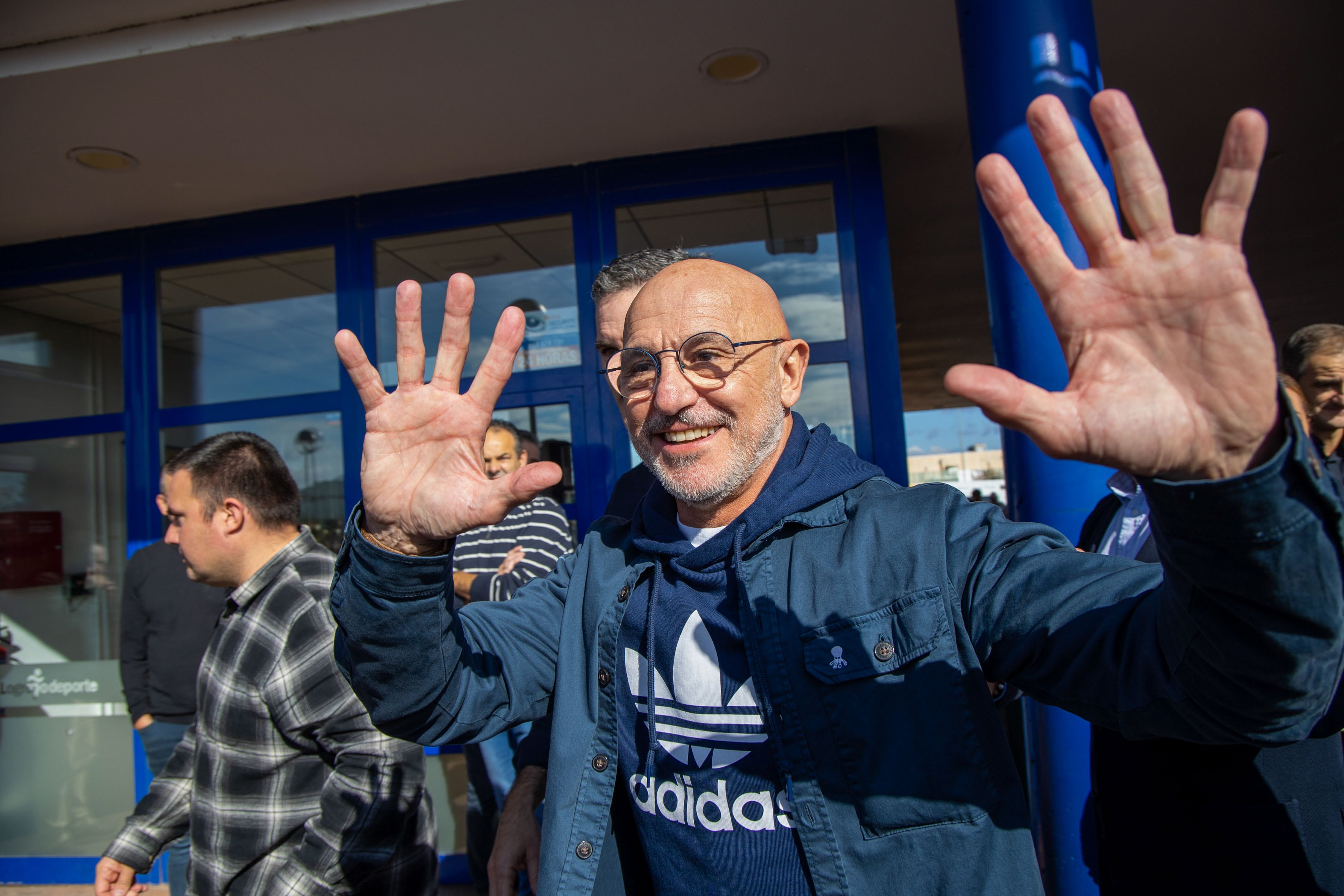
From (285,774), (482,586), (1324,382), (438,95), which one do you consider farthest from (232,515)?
(1324,382)

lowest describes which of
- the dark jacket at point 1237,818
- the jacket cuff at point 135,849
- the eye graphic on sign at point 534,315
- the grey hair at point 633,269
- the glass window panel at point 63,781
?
the glass window panel at point 63,781

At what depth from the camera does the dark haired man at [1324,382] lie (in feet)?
6.81

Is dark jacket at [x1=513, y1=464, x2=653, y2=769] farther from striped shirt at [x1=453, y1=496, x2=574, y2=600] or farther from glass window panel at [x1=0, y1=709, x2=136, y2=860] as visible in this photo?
glass window panel at [x1=0, y1=709, x2=136, y2=860]

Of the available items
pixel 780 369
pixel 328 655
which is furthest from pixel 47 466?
pixel 780 369

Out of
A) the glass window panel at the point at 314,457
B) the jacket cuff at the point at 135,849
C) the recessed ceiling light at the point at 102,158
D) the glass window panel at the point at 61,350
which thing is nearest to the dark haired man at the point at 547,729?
the jacket cuff at the point at 135,849

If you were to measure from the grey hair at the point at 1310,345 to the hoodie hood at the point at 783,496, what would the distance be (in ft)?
5.61

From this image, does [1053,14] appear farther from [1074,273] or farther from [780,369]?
[1074,273]

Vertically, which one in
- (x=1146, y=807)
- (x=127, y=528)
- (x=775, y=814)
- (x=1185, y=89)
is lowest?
(x=1146, y=807)

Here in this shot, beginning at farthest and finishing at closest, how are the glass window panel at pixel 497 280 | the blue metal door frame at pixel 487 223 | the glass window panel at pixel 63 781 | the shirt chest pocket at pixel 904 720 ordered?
1. the glass window panel at pixel 63 781
2. the glass window panel at pixel 497 280
3. the blue metal door frame at pixel 487 223
4. the shirt chest pocket at pixel 904 720

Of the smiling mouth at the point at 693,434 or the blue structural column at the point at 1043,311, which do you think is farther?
the blue structural column at the point at 1043,311

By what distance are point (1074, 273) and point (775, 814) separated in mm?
864

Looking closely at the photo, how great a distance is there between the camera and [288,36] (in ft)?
9.80

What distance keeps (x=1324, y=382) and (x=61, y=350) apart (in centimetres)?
652

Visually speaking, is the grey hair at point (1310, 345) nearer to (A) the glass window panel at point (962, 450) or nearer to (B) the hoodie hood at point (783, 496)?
(B) the hoodie hood at point (783, 496)
